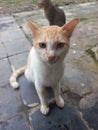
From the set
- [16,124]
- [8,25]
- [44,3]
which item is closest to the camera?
[16,124]

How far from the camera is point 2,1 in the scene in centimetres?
454

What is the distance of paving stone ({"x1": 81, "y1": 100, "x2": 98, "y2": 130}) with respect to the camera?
1.52 m

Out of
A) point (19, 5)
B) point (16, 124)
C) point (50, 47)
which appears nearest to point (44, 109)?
point (16, 124)

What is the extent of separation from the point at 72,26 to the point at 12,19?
2.49m

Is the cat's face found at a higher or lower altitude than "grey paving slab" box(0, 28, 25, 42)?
higher

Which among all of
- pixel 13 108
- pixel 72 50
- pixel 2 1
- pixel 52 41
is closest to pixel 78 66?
pixel 72 50

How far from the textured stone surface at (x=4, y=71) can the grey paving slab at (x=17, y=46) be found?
8.1 inches

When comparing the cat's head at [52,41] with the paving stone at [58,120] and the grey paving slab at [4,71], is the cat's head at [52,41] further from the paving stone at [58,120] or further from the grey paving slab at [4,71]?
the grey paving slab at [4,71]

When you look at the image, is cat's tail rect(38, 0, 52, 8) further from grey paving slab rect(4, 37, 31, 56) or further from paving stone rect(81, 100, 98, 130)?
paving stone rect(81, 100, 98, 130)

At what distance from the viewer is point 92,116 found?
5.19ft

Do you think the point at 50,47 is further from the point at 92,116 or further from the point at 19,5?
the point at 19,5

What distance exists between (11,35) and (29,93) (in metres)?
1.38

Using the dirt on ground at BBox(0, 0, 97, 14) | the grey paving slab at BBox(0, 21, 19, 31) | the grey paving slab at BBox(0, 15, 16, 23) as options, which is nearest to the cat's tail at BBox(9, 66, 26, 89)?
the grey paving slab at BBox(0, 21, 19, 31)

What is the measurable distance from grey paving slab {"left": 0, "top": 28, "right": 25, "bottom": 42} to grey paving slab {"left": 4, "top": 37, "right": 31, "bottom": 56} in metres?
0.09
